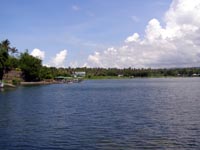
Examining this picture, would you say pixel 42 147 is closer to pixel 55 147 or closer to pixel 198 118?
pixel 55 147

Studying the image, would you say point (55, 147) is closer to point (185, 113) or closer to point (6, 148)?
point (6, 148)

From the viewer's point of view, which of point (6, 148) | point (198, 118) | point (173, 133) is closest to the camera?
point (6, 148)

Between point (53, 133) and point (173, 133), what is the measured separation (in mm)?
13212

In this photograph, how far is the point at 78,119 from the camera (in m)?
52.5

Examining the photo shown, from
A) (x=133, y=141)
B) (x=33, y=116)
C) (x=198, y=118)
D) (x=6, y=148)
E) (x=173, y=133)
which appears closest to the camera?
(x=6, y=148)

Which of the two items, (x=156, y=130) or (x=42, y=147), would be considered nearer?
(x=42, y=147)

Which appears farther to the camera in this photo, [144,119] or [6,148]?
[144,119]

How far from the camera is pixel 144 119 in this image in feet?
168

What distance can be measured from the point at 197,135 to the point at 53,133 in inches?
614

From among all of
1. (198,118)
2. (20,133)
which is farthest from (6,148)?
(198,118)

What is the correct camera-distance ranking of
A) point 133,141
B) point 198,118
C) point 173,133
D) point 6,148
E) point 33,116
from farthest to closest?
point 33,116
point 198,118
point 173,133
point 133,141
point 6,148

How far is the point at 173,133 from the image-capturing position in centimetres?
3988

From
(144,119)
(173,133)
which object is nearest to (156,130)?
(173,133)

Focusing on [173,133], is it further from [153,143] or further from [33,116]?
[33,116]
